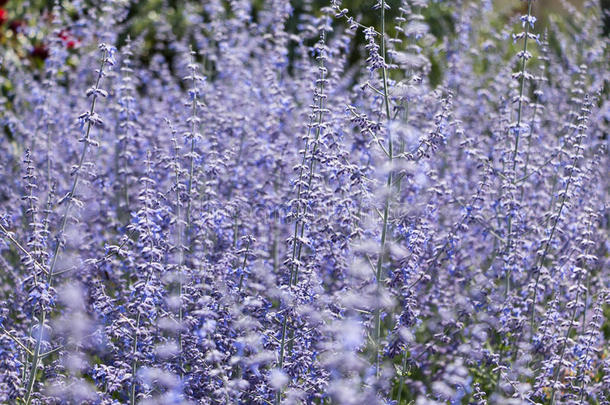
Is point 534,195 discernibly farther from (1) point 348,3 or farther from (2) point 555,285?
(1) point 348,3

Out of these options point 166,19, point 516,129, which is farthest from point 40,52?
point 516,129

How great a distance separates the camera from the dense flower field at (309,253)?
3.11m

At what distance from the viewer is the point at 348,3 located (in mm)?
10414

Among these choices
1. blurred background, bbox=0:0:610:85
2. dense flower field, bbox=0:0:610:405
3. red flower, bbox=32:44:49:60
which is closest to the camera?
dense flower field, bbox=0:0:610:405

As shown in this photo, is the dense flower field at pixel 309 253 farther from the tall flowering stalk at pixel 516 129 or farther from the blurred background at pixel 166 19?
the blurred background at pixel 166 19

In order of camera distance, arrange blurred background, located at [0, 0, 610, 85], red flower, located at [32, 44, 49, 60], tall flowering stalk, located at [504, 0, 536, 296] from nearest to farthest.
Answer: tall flowering stalk, located at [504, 0, 536, 296] < red flower, located at [32, 44, 49, 60] < blurred background, located at [0, 0, 610, 85]

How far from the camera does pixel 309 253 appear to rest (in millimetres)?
4504

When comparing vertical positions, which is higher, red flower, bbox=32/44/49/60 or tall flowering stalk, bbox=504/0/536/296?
tall flowering stalk, bbox=504/0/536/296

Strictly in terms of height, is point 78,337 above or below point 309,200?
below

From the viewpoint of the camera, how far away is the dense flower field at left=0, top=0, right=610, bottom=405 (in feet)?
10.2

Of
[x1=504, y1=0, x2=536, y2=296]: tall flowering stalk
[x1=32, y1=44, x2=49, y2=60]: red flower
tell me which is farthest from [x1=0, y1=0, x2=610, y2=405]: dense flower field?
[x1=32, y1=44, x2=49, y2=60]: red flower

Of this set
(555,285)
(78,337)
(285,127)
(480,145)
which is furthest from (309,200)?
(480,145)

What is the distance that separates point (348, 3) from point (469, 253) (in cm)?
648

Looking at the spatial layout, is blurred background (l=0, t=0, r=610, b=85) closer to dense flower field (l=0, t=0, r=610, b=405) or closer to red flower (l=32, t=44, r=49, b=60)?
red flower (l=32, t=44, r=49, b=60)
